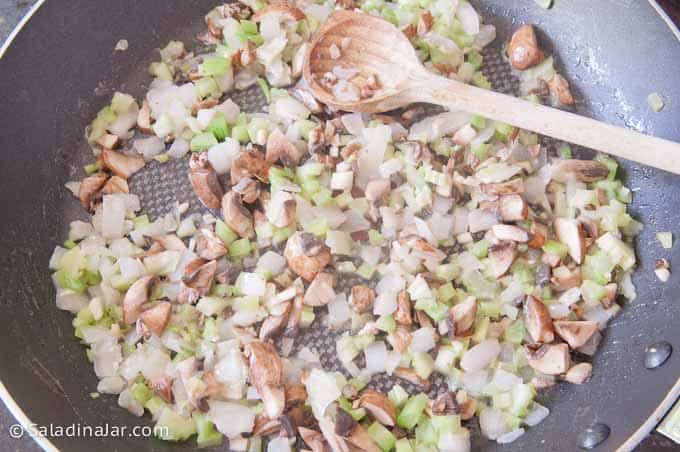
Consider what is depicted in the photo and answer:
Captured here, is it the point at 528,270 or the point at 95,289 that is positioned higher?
the point at 95,289

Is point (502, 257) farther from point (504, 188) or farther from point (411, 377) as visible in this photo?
point (411, 377)

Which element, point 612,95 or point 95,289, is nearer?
point 95,289

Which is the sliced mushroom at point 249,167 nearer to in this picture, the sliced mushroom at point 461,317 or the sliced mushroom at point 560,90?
the sliced mushroom at point 461,317

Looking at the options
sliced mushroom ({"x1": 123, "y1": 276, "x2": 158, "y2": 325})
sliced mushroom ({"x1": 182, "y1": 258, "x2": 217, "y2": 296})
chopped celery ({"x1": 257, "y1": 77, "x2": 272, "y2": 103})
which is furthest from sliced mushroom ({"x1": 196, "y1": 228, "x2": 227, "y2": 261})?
chopped celery ({"x1": 257, "y1": 77, "x2": 272, "y2": 103})

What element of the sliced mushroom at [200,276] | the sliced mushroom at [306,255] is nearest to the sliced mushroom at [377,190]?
the sliced mushroom at [306,255]

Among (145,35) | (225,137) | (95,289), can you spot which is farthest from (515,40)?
(95,289)

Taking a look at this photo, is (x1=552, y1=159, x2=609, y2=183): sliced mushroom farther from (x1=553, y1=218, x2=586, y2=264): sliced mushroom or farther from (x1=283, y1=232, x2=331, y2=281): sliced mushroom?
(x1=283, y1=232, x2=331, y2=281): sliced mushroom

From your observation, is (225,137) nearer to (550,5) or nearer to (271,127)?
(271,127)
